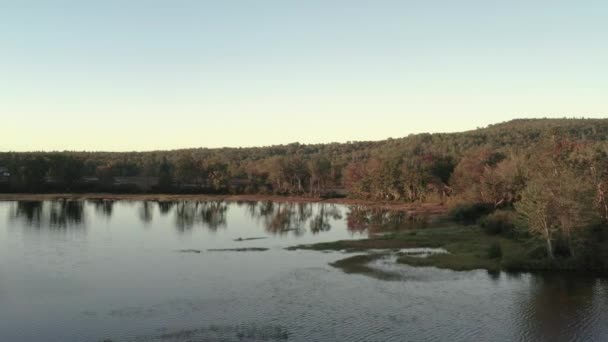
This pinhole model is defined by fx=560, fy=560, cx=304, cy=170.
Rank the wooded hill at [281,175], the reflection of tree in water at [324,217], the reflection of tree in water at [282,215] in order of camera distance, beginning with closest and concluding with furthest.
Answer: the reflection of tree in water at [282,215]
the reflection of tree in water at [324,217]
the wooded hill at [281,175]

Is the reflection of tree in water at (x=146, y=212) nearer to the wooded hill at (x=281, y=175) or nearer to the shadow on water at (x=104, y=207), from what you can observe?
the shadow on water at (x=104, y=207)

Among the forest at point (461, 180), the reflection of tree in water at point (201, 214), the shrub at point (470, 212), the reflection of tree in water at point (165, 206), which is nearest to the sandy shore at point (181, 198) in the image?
the forest at point (461, 180)

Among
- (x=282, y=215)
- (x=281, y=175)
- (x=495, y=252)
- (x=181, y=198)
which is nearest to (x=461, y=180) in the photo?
(x=282, y=215)

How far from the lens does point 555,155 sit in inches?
2872

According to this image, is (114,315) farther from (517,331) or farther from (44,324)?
(517,331)

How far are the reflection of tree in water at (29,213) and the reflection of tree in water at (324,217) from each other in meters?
40.0

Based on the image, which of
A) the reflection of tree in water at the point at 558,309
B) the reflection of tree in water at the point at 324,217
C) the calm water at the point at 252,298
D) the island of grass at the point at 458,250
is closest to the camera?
the calm water at the point at 252,298

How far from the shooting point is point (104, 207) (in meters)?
112

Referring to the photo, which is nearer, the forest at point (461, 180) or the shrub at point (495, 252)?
the forest at point (461, 180)

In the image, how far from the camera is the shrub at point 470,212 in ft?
293

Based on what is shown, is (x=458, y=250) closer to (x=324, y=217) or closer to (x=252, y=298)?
(x=252, y=298)

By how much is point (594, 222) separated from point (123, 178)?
531 ft

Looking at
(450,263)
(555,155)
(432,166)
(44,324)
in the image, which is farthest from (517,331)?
(432,166)

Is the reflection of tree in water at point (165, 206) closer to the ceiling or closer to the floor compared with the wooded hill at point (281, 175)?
closer to the floor
